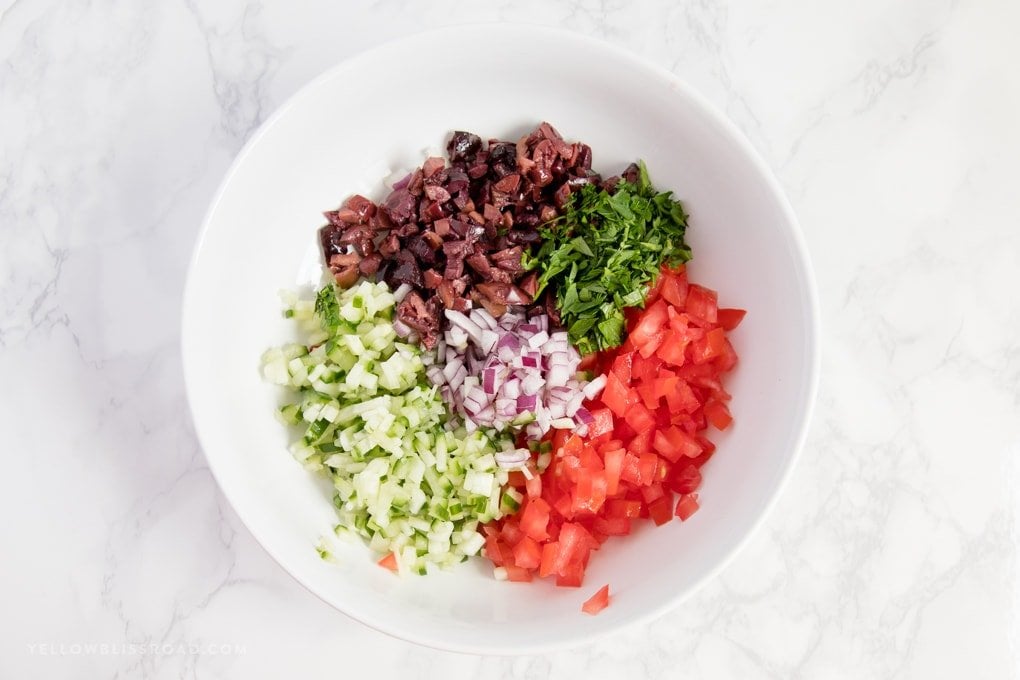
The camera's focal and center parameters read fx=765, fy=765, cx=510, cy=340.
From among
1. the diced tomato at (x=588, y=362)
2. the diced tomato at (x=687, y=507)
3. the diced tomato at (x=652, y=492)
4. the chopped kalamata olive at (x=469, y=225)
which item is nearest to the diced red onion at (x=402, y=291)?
the chopped kalamata olive at (x=469, y=225)

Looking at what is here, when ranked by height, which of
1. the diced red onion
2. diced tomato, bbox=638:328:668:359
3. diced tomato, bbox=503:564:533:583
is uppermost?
diced tomato, bbox=638:328:668:359

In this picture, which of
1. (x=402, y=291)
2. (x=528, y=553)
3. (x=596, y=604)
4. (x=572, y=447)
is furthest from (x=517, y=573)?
(x=402, y=291)

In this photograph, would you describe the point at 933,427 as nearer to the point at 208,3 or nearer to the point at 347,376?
the point at 347,376

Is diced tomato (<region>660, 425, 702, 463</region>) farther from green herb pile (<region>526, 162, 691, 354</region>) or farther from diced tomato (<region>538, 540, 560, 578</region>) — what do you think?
diced tomato (<region>538, 540, 560, 578</region>)

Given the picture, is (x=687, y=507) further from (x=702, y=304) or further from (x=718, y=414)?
(x=702, y=304)

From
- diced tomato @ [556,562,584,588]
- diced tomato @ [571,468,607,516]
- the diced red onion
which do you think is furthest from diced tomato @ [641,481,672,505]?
the diced red onion
